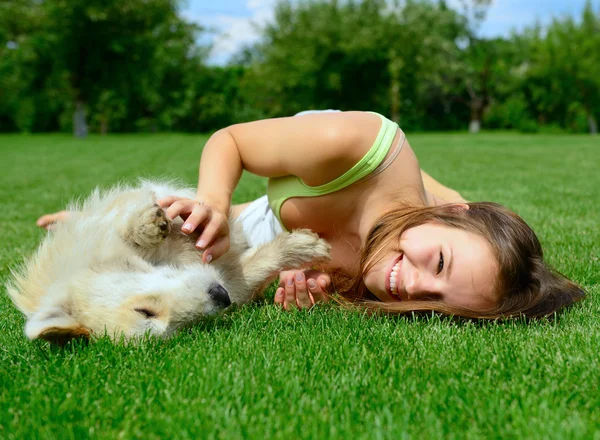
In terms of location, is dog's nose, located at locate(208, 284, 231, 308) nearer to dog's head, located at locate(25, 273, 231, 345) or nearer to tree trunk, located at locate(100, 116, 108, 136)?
Result: dog's head, located at locate(25, 273, 231, 345)

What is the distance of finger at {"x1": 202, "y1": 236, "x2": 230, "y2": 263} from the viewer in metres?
2.65

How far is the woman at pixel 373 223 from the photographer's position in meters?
2.57

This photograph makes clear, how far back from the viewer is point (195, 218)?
2553 millimetres

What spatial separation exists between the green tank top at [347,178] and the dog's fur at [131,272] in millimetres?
308

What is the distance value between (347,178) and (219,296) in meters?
1.12

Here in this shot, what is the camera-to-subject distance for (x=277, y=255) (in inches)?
Answer: 118

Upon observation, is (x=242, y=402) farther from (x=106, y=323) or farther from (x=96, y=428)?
(x=106, y=323)

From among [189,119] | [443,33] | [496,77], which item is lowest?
[189,119]

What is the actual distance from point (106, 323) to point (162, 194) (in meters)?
0.98

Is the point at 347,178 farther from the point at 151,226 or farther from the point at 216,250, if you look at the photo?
the point at 151,226

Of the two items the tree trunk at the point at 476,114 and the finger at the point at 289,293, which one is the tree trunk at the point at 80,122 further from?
the finger at the point at 289,293

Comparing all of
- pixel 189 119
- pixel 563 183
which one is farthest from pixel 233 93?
pixel 563 183

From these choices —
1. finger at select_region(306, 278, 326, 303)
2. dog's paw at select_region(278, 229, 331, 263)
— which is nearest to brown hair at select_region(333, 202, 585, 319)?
finger at select_region(306, 278, 326, 303)

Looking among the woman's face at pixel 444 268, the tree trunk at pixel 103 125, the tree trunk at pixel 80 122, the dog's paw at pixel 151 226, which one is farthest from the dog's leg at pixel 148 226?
the tree trunk at pixel 103 125
